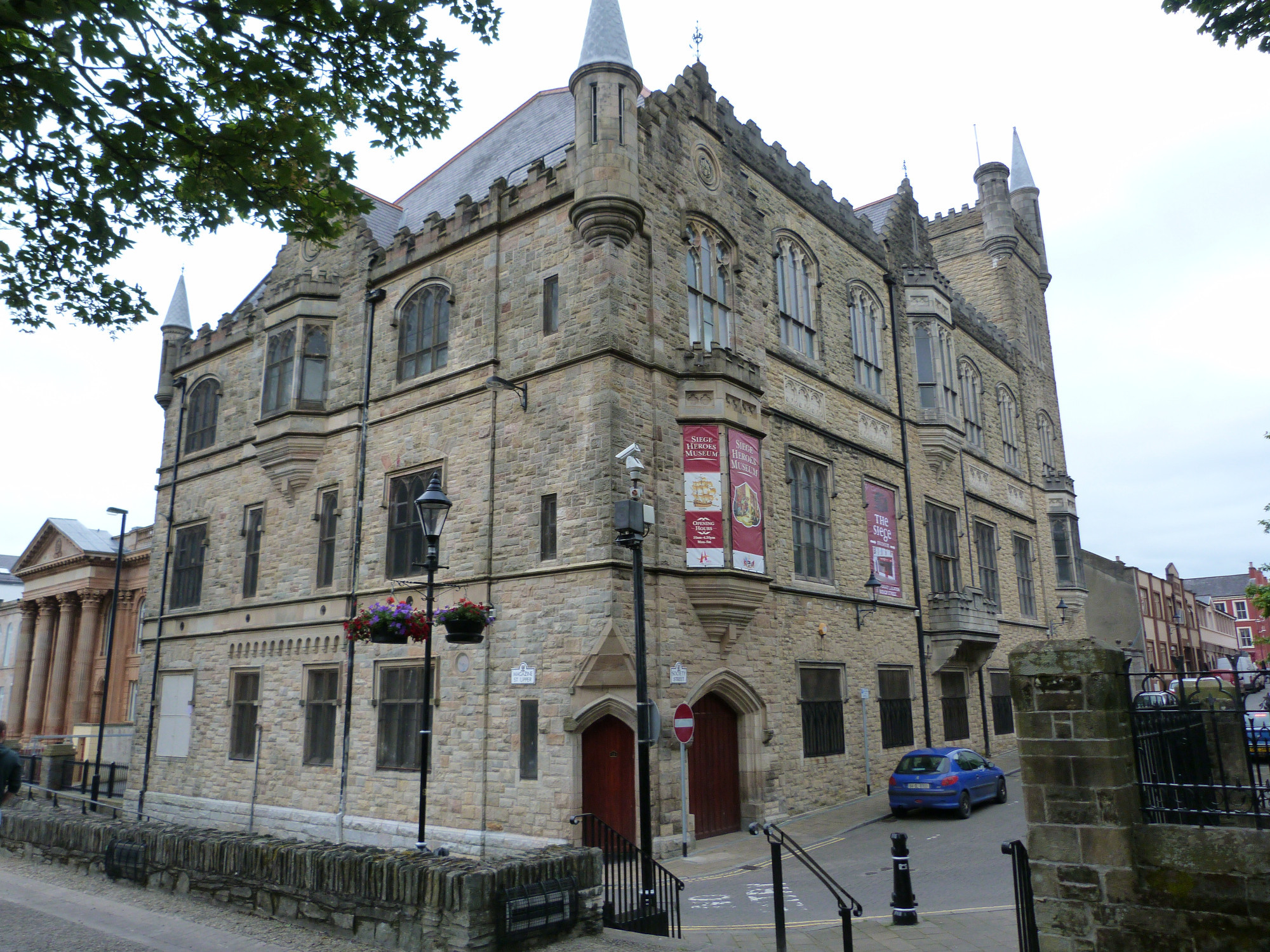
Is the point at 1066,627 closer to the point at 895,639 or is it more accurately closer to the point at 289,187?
the point at 895,639

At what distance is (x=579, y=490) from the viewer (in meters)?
15.5

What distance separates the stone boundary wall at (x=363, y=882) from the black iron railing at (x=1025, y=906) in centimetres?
394

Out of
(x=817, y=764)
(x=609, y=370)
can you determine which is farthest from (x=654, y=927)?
(x=817, y=764)

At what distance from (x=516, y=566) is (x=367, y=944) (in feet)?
28.3

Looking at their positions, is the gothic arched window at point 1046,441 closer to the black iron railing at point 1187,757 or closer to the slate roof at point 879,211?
the slate roof at point 879,211

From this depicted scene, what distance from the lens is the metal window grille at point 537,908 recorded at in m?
7.84

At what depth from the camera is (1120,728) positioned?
7.14m

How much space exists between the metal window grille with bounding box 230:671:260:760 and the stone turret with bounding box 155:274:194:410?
1014 centimetres

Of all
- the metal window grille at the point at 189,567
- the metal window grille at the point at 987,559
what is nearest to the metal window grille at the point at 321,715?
the metal window grille at the point at 189,567

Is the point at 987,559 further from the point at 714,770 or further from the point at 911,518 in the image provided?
the point at 714,770

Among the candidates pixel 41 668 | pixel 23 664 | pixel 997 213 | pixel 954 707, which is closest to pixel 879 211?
pixel 997 213

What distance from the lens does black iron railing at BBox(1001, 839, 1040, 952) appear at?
7.44m

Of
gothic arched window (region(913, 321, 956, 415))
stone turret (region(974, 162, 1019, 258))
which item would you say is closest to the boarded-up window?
gothic arched window (region(913, 321, 956, 415))

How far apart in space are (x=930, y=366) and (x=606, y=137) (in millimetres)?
14013
